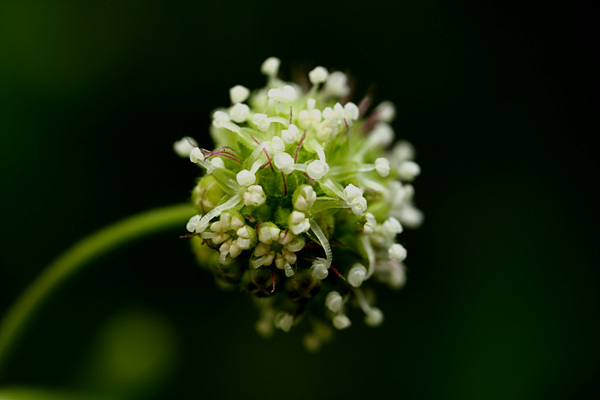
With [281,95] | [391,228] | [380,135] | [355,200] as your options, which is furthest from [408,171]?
[281,95]

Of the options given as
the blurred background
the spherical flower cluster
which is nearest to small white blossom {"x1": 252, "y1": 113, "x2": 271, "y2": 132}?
the spherical flower cluster

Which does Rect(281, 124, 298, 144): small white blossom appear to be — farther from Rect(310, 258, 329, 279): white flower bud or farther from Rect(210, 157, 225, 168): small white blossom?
Rect(310, 258, 329, 279): white flower bud

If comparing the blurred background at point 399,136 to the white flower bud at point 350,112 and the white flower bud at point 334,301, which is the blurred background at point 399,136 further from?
the white flower bud at point 334,301

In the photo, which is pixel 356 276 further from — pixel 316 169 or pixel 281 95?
pixel 281 95

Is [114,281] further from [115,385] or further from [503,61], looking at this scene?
[503,61]

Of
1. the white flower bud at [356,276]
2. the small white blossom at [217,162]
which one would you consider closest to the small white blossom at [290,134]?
the small white blossom at [217,162]

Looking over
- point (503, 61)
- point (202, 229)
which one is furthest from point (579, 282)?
point (202, 229)
